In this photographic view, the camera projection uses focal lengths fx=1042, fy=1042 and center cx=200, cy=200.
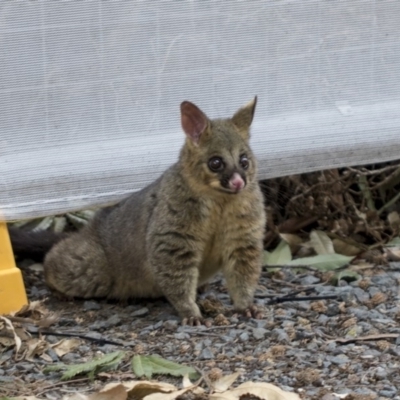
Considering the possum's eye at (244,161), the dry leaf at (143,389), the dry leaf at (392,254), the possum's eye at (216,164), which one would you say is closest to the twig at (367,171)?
the dry leaf at (392,254)

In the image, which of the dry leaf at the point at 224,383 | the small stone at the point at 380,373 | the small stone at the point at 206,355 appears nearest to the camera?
the dry leaf at the point at 224,383

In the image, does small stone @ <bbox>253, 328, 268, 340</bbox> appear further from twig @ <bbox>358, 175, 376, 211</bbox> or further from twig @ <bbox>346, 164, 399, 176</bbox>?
twig @ <bbox>358, 175, 376, 211</bbox>

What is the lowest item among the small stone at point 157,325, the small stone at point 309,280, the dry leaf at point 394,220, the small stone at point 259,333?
the small stone at point 157,325

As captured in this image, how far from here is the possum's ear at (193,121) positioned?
5391mm

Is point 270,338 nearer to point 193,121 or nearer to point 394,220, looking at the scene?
point 193,121

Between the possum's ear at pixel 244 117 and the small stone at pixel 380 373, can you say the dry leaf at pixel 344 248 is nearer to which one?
the possum's ear at pixel 244 117

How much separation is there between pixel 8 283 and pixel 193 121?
4.33 feet

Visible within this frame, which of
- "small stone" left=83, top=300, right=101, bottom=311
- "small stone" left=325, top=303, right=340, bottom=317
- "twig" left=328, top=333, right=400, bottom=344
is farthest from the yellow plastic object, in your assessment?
Answer: "twig" left=328, top=333, right=400, bottom=344

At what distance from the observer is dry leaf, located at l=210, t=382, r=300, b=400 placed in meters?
4.11

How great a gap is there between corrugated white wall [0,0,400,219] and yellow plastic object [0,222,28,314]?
8.0 inches

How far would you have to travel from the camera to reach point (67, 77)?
5750 millimetres

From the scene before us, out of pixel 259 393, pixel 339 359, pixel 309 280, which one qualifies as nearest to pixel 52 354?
pixel 259 393

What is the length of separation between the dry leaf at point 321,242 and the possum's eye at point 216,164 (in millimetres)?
1371

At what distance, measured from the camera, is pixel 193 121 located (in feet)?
17.9
